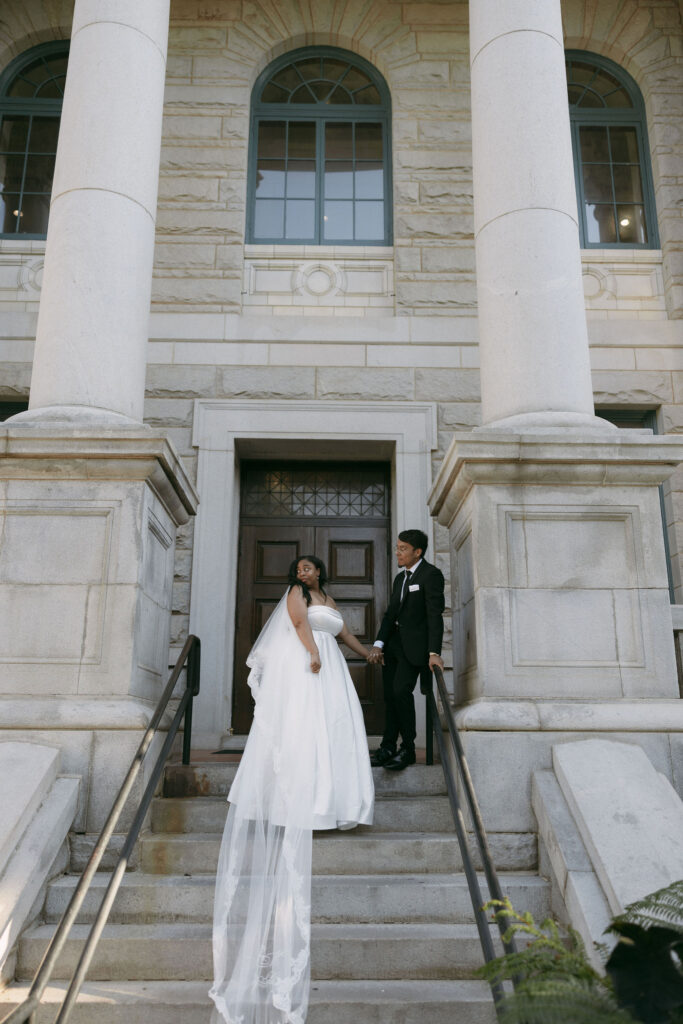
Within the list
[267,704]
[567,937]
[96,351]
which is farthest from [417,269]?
[567,937]

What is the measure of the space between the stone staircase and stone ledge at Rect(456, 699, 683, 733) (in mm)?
739

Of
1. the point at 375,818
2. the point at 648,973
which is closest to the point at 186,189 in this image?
the point at 375,818

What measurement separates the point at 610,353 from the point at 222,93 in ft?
18.1

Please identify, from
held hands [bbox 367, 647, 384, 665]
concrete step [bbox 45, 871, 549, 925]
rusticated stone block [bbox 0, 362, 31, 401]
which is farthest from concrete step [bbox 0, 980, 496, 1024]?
rusticated stone block [bbox 0, 362, 31, 401]

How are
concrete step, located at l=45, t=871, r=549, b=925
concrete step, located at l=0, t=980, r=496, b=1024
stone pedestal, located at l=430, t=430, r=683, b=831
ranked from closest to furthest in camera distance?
concrete step, located at l=0, t=980, r=496, b=1024 < concrete step, located at l=45, t=871, r=549, b=925 < stone pedestal, located at l=430, t=430, r=683, b=831

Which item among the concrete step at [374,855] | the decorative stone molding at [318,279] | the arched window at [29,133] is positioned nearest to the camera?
the concrete step at [374,855]

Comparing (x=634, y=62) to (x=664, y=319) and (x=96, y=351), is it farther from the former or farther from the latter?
(x=96, y=351)

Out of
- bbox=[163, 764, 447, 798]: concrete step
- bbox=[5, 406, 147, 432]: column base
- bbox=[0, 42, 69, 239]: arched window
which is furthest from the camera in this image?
bbox=[0, 42, 69, 239]: arched window

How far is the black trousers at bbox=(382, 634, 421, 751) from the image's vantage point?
680cm

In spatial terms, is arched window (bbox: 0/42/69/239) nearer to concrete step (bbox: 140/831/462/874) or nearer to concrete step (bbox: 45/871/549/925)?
concrete step (bbox: 140/831/462/874)

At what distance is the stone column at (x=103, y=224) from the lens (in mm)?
6387

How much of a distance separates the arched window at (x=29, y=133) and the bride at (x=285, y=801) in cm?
678

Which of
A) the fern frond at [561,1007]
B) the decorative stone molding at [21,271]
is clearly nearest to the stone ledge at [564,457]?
the fern frond at [561,1007]

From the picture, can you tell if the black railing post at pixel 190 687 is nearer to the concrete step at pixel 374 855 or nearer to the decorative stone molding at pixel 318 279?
the concrete step at pixel 374 855
